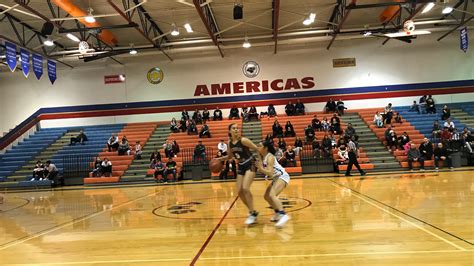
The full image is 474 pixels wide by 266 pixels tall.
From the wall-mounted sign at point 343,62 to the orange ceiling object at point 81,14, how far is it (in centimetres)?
1339

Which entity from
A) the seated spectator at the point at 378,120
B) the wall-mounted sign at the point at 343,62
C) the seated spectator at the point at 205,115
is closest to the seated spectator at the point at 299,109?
the wall-mounted sign at the point at 343,62

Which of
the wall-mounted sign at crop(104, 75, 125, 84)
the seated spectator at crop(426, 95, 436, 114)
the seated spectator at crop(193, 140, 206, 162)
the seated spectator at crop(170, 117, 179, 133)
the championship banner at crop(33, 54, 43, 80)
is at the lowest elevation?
the seated spectator at crop(193, 140, 206, 162)

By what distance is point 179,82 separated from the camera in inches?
952

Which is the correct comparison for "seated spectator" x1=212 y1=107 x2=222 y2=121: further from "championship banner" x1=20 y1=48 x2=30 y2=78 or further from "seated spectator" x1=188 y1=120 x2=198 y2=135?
"championship banner" x1=20 y1=48 x2=30 y2=78

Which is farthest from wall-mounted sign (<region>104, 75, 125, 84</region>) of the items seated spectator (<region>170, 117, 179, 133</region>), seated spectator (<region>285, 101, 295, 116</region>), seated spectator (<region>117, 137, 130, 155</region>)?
seated spectator (<region>285, 101, 295, 116</region>)

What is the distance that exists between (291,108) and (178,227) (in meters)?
17.2

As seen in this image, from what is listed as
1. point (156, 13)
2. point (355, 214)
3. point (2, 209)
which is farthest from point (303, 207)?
point (156, 13)

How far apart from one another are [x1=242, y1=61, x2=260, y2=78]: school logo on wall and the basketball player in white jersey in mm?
17776

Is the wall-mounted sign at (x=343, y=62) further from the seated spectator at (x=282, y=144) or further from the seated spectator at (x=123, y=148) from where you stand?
the seated spectator at (x=123, y=148)

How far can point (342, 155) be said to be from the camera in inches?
650

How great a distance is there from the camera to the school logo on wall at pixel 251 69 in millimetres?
23844

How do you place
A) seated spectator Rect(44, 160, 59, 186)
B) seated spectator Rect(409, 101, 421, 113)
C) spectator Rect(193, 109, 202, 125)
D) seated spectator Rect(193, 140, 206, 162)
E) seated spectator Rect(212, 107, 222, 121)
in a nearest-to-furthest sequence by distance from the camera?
seated spectator Rect(44, 160, 59, 186) < seated spectator Rect(193, 140, 206, 162) < seated spectator Rect(409, 101, 421, 113) < spectator Rect(193, 109, 202, 125) < seated spectator Rect(212, 107, 222, 121)

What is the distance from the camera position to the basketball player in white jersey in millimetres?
5934

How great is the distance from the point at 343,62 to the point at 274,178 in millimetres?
18909
